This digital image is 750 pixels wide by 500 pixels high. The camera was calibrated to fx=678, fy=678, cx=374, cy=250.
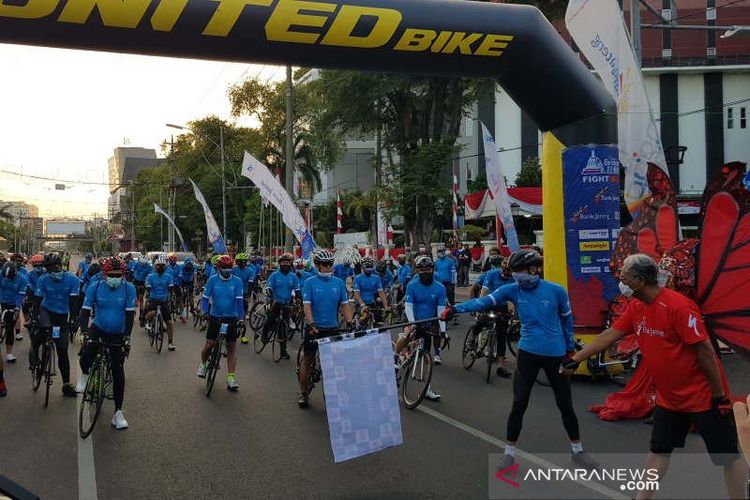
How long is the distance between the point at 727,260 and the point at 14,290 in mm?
10739

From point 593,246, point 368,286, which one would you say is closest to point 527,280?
point 593,246

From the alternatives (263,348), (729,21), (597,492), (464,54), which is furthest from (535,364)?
(729,21)

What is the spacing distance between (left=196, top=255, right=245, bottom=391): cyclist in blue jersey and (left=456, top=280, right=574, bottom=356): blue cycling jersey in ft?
14.3

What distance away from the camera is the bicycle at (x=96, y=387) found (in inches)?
272

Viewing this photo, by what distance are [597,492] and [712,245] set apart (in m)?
2.63

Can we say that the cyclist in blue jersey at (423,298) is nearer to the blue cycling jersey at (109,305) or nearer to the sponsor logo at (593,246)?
the sponsor logo at (593,246)

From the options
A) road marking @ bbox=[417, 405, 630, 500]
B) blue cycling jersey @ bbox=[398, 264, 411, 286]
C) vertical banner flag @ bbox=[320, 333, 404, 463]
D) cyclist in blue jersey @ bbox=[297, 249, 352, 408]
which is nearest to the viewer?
road marking @ bbox=[417, 405, 630, 500]

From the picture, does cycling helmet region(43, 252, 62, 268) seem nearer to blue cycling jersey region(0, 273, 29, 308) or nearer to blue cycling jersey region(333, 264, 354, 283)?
blue cycling jersey region(0, 273, 29, 308)

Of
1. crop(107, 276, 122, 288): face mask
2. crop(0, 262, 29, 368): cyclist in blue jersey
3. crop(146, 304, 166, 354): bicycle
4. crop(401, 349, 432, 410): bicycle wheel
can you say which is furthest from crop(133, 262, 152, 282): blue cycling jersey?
crop(401, 349, 432, 410): bicycle wheel

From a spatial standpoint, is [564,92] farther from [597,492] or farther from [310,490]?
[310,490]

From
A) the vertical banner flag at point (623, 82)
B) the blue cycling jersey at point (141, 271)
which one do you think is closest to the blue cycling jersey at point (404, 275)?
the blue cycling jersey at point (141, 271)

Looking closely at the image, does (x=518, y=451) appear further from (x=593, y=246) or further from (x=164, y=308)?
(x=164, y=308)

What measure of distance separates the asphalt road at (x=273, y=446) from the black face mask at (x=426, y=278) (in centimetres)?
145

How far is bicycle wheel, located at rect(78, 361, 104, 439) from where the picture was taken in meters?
6.95
